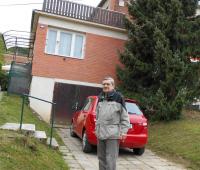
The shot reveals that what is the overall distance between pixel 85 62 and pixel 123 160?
1097 centimetres

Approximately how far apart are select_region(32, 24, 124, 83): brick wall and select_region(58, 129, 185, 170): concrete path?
8.53m

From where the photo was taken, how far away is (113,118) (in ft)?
24.8

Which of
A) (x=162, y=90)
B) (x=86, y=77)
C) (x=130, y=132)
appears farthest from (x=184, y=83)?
(x=130, y=132)

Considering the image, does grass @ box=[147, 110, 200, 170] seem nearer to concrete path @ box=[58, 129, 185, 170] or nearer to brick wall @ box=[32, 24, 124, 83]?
concrete path @ box=[58, 129, 185, 170]

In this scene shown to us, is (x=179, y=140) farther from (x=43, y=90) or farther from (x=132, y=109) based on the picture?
(x=43, y=90)

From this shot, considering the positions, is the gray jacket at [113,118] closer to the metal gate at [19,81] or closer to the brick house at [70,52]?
the brick house at [70,52]

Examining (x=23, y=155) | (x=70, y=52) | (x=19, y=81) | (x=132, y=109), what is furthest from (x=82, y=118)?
(x=19, y=81)

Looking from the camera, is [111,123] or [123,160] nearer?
[111,123]

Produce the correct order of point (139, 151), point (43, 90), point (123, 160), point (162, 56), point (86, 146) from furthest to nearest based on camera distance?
point (43, 90)
point (162, 56)
point (139, 151)
point (86, 146)
point (123, 160)

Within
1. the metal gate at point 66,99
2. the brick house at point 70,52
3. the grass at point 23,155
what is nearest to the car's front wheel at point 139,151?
the grass at point 23,155

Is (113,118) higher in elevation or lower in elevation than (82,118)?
higher

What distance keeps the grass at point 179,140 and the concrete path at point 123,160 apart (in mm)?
492

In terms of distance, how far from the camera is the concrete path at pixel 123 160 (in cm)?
1030

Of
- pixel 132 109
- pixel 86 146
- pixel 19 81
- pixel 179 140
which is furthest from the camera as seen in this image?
pixel 19 81
